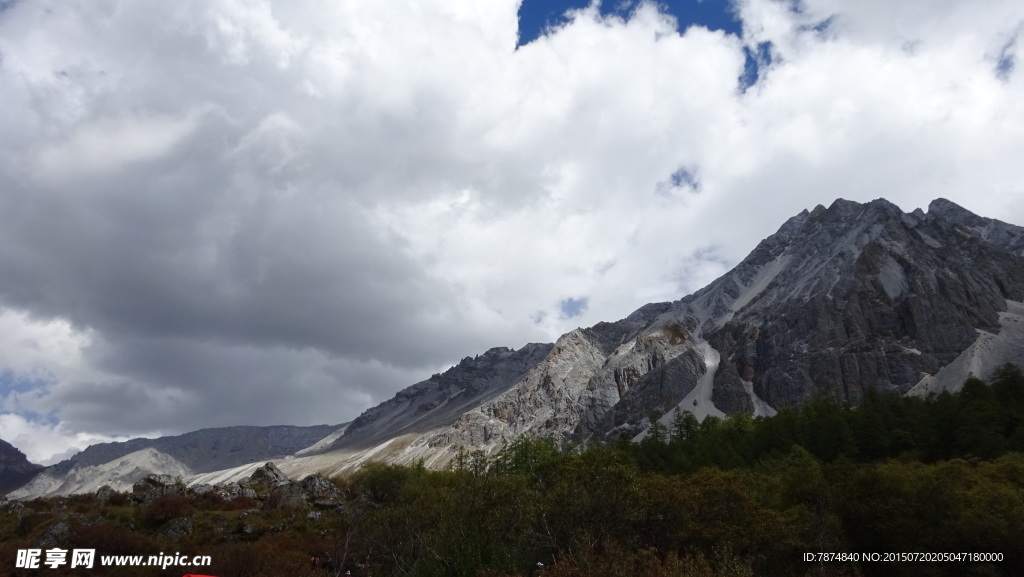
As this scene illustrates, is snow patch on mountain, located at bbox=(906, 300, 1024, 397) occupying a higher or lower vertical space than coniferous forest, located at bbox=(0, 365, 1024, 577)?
higher

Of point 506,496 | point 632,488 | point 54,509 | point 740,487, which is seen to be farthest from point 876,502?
point 54,509

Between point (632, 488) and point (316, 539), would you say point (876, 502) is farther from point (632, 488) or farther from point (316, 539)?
point (316, 539)

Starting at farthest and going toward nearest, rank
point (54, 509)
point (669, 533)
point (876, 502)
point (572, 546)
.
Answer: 1. point (54, 509)
2. point (876, 502)
3. point (669, 533)
4. point (572, 546)

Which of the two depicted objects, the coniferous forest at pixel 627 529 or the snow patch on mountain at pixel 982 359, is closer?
the coniferous forest at pixel 627 529


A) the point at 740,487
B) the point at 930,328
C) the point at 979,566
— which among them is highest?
the point at 930,328

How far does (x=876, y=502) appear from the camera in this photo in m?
36.2

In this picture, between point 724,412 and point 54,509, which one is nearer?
point 54,509

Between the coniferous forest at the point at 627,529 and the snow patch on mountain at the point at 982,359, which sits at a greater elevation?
the snow patch on mountain at the point at 982,359

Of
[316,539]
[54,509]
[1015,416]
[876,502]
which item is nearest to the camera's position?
[876,502]

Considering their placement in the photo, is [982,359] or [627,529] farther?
[982,359]

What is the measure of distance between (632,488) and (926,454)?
190 ft

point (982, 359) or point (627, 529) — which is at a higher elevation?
point (982, 359)

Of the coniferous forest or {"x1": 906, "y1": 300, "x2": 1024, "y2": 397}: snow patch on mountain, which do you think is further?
{"x1": 906, "y1": 300, "x2": 1024, "y2": 397}: snow patch on mountain

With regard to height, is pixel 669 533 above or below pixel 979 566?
above
